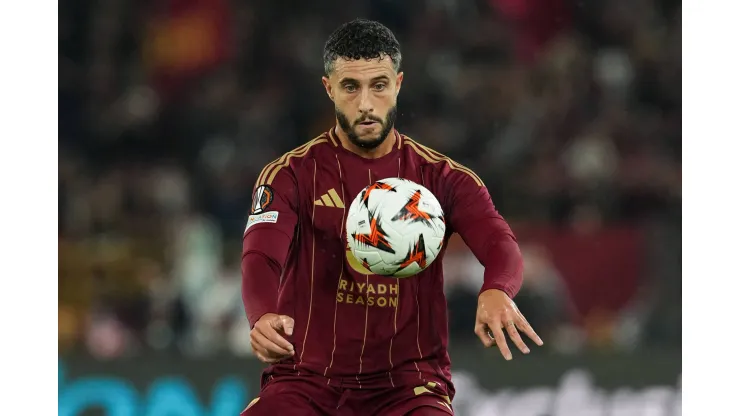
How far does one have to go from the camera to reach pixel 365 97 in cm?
438

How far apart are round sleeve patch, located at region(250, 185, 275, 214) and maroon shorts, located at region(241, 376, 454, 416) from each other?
2.27 ft

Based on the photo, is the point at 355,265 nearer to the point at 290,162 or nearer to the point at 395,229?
the point at 395,229

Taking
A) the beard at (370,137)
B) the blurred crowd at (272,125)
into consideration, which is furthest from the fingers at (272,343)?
the blurred crowd at (272,125)

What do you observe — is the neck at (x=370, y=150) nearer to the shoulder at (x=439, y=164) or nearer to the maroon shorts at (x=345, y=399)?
the shoulder at (x=439, y=164)

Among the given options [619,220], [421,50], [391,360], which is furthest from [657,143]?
[391,360]

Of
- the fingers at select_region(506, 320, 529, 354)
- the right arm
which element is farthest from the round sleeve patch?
the fingers at select_region(506, 320, 529, 354)

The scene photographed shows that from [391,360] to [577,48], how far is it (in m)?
7.62

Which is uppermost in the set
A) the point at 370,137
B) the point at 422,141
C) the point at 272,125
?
the point at 272,125


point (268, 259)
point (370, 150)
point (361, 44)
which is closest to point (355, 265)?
point (268, 259)

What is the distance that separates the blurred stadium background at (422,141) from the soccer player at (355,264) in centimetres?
320

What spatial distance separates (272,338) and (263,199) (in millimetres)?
816

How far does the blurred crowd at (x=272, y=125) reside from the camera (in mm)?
8672

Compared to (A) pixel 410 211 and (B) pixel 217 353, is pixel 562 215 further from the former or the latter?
(A) pixel 410 211

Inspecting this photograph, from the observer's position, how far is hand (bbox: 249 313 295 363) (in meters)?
3.72
